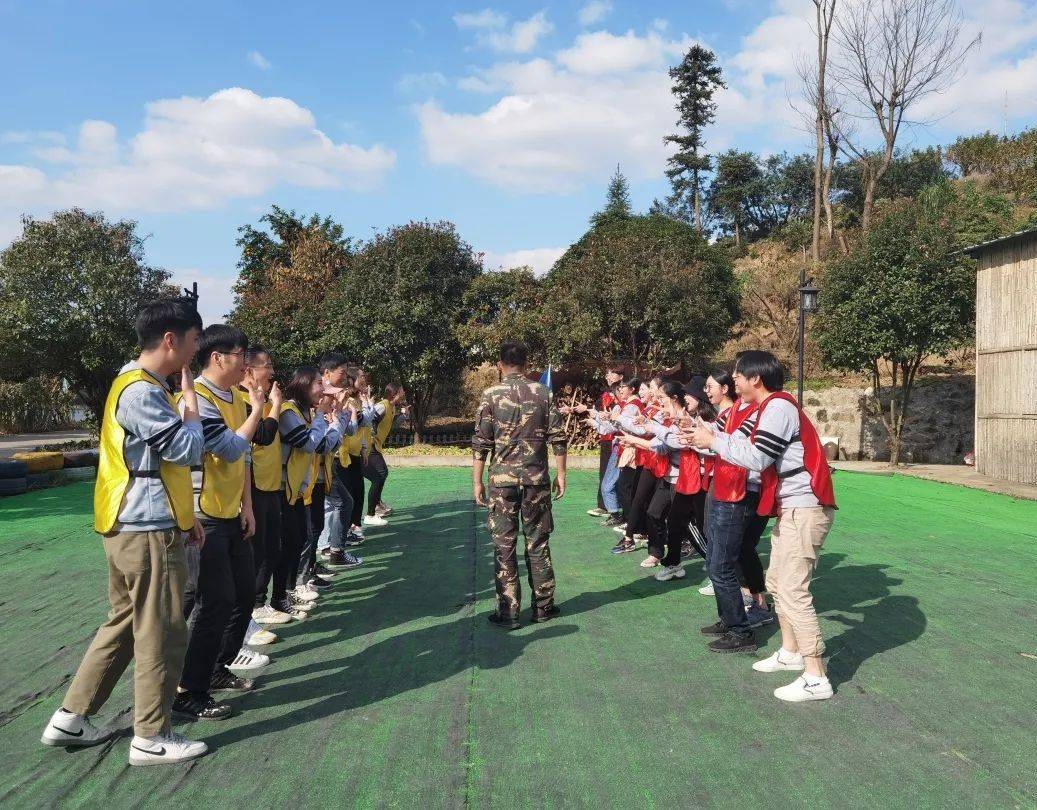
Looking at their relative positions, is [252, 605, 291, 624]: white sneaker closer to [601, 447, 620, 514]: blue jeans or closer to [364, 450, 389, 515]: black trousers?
[364, 450, 389, 515]: black trousers

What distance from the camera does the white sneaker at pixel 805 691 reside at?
3.87 metres

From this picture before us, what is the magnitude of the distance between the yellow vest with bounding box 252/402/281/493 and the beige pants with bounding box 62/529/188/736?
1517 mm

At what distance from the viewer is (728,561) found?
4727 millimetres

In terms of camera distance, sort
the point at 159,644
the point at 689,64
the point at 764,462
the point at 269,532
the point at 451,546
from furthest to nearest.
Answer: the point at 689,64 → the point at 451,546 → the point at 269,532 → the point at 764,462 → the point at 159,644

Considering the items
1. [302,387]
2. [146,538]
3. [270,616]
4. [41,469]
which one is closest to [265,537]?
[270,616]

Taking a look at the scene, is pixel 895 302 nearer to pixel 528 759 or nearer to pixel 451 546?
pixel 451 546

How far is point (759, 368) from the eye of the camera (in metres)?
4.27

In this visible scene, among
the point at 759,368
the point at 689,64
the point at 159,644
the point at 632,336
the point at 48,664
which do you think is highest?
the point at 689,64

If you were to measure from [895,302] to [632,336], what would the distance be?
20.5ft

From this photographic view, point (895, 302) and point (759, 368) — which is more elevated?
point (895, 302)

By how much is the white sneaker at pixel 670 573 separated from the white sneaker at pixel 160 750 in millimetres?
4100

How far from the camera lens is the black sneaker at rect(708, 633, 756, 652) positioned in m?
4.66

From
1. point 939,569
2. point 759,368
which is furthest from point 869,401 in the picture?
point 759,368

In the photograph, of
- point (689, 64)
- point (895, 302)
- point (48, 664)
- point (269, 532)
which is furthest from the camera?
point (689, 64)
